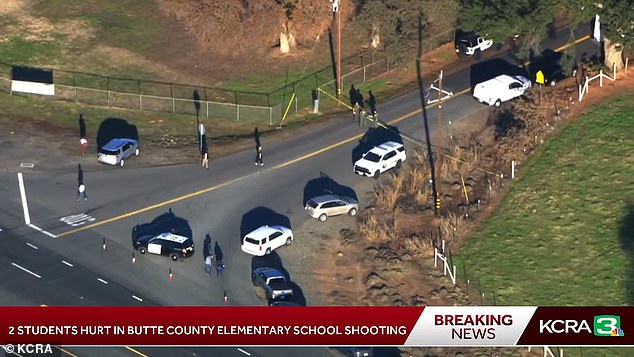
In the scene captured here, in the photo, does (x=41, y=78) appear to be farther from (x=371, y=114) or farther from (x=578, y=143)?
(x=578, y=143)

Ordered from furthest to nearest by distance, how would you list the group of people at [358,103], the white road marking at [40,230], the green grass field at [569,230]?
the group of people at [358,103] < the white road marking at [40,230] < the green grass field at [569,230]

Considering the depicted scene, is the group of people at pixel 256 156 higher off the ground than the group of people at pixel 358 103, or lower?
lower

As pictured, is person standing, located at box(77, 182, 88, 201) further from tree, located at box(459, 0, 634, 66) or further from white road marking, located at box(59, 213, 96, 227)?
tree, located at box(459, 0, 634, 66)

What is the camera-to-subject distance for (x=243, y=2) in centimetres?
9244

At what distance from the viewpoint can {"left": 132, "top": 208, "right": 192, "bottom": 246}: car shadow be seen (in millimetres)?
73438

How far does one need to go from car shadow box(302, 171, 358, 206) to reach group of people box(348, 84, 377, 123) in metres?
9.55


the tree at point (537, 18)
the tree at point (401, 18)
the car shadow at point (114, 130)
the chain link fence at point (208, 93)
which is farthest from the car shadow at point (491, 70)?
the car shadow at point (114, 130)

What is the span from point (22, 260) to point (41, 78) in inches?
1096

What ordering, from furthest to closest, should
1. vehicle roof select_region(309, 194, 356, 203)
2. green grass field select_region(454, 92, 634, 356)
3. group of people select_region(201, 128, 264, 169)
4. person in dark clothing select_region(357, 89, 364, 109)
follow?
person in dark clothing select_region(357, 89, 364, 109), group of people select_region(201, 128, 264, 169), vehicle roof select_region(309, 194, 356, 203), green grass field select_region(454, 92, 634, 356)

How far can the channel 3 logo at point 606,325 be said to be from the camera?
4504 cm

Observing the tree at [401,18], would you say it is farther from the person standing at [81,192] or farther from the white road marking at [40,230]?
the white road marking at [40,230]

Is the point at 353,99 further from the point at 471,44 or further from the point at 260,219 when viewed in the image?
the point at 260,219

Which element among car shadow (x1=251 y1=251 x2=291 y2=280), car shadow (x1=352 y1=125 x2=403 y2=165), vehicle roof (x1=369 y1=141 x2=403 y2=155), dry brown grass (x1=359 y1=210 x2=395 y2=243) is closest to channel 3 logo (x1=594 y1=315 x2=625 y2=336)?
car shadow (x1=251 y1=251 x2=291 y2=280)

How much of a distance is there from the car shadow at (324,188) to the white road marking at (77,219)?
13.7 m
